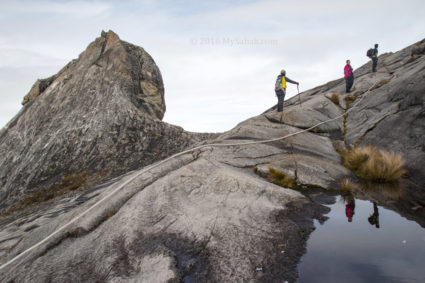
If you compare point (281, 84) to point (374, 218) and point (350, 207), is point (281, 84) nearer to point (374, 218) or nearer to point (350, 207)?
point (350, 207)

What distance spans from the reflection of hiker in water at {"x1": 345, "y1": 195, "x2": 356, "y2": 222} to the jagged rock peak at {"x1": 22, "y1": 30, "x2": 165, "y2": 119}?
13.7m

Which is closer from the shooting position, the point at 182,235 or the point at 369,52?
the point at 182,235

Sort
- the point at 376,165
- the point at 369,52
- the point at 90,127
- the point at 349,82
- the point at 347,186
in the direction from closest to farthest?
the point at 347,186, the point at 376,165, the point at 90,127, the point at 349,82, the point at 369,52

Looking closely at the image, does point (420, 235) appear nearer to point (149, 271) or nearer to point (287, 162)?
point (287, 162)

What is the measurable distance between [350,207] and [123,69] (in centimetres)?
1570

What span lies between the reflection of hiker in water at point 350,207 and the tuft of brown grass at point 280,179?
1523 mm

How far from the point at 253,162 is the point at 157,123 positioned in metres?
9.14

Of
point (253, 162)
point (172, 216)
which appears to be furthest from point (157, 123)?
point (172, 216)

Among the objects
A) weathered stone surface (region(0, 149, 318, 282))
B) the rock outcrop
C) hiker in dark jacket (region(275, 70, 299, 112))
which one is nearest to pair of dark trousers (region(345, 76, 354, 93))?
hiker in dark jacket (region(275, 70, 299, 112))

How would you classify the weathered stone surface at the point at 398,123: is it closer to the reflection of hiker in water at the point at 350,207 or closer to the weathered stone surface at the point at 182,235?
the reflection of hiker in water at the point at 350,207

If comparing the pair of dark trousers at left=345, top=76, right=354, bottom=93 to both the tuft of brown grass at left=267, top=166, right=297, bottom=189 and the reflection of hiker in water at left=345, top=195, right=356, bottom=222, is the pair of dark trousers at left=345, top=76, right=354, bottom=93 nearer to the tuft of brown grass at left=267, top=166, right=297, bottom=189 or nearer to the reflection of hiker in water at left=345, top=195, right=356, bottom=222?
the tuft of brown grass at left=267, top=166, right=297, bottom=189

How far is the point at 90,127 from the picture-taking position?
15.4 metres

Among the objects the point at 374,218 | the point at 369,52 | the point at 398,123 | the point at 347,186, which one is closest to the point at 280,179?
the point at 347,186

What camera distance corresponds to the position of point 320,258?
4797 mm
